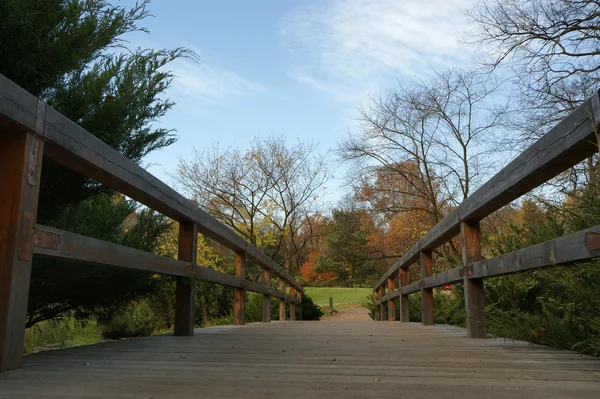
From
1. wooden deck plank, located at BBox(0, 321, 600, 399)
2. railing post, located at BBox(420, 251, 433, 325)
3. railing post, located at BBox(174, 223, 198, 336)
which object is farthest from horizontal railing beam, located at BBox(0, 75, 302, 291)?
railing post, located at BBox(420, 251, 433, 325)

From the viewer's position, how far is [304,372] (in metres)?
1.90

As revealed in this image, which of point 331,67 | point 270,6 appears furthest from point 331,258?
point 270,6

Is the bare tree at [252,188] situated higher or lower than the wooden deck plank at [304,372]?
higher

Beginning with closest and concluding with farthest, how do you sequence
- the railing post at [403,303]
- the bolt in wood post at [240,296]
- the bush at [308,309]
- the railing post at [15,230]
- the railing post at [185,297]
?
1. the railing post at [15,230]
2. the railing post at [185,297]
3. the bolt in wood post at [240,296]
4. the railing post at [403,303]
5. the bush at [308,309]

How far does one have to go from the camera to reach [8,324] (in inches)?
69.2

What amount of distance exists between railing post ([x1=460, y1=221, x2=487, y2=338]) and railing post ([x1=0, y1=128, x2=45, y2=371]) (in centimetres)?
284

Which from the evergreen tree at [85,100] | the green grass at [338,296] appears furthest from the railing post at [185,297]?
the green grass at [338,296]

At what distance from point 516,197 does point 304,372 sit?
1.70 meters

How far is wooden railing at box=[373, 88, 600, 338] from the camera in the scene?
1850 mm

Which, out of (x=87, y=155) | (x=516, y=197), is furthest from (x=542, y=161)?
(x=87, y=155)

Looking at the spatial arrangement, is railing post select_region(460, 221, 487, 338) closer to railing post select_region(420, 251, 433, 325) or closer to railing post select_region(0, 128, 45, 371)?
railing post select_region(420, 251, 433, 325)

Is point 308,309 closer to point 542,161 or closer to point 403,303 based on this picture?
point 403,303

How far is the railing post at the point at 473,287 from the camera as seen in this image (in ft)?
11.3

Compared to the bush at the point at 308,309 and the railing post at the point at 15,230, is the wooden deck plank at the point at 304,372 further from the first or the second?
the bush at the point at 308,309
